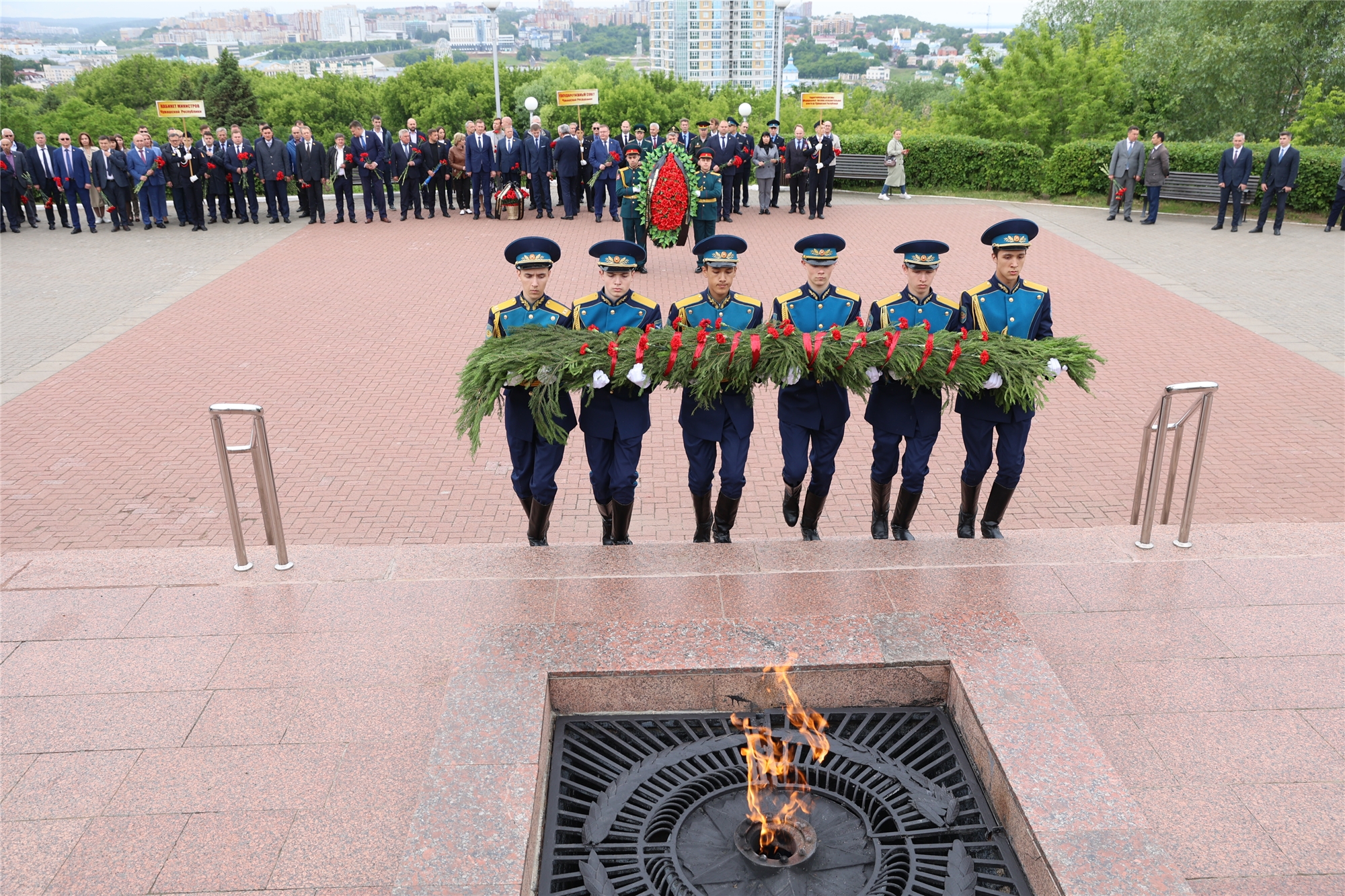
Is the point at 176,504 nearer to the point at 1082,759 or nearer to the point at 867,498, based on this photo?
the point at 867,498

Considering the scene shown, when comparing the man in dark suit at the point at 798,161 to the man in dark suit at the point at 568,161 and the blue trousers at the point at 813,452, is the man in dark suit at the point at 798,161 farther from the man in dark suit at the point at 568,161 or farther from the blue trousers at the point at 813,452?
the blue trousers at the point at 813,452

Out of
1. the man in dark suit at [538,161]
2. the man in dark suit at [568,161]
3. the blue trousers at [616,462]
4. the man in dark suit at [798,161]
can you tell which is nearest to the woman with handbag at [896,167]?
the man in dark suit at [798,161]

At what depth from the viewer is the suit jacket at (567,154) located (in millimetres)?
18328

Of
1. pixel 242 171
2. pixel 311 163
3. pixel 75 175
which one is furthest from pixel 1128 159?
pixel 75 175

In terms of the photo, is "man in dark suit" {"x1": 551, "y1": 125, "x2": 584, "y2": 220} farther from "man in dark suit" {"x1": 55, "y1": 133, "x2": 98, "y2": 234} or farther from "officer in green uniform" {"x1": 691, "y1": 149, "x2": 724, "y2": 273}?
"man in dark suit" {"x1": 55, "y1": 133, "x2": 98, "y2": 234}

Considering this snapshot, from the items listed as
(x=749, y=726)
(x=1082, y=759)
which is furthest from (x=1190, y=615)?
(x=749, y=726)

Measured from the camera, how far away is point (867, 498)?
7141mm

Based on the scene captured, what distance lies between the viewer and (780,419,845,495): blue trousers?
5.96 metres

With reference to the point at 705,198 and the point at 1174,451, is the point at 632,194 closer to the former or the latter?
the point at 705,198

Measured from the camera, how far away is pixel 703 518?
610 cm

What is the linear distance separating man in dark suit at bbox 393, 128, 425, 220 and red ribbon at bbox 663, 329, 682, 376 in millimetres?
14514

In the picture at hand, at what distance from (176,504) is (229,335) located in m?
4.72

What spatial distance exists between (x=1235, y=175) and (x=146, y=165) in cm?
1880

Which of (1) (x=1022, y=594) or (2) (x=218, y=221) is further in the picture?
(2) (x=218, y=221)
